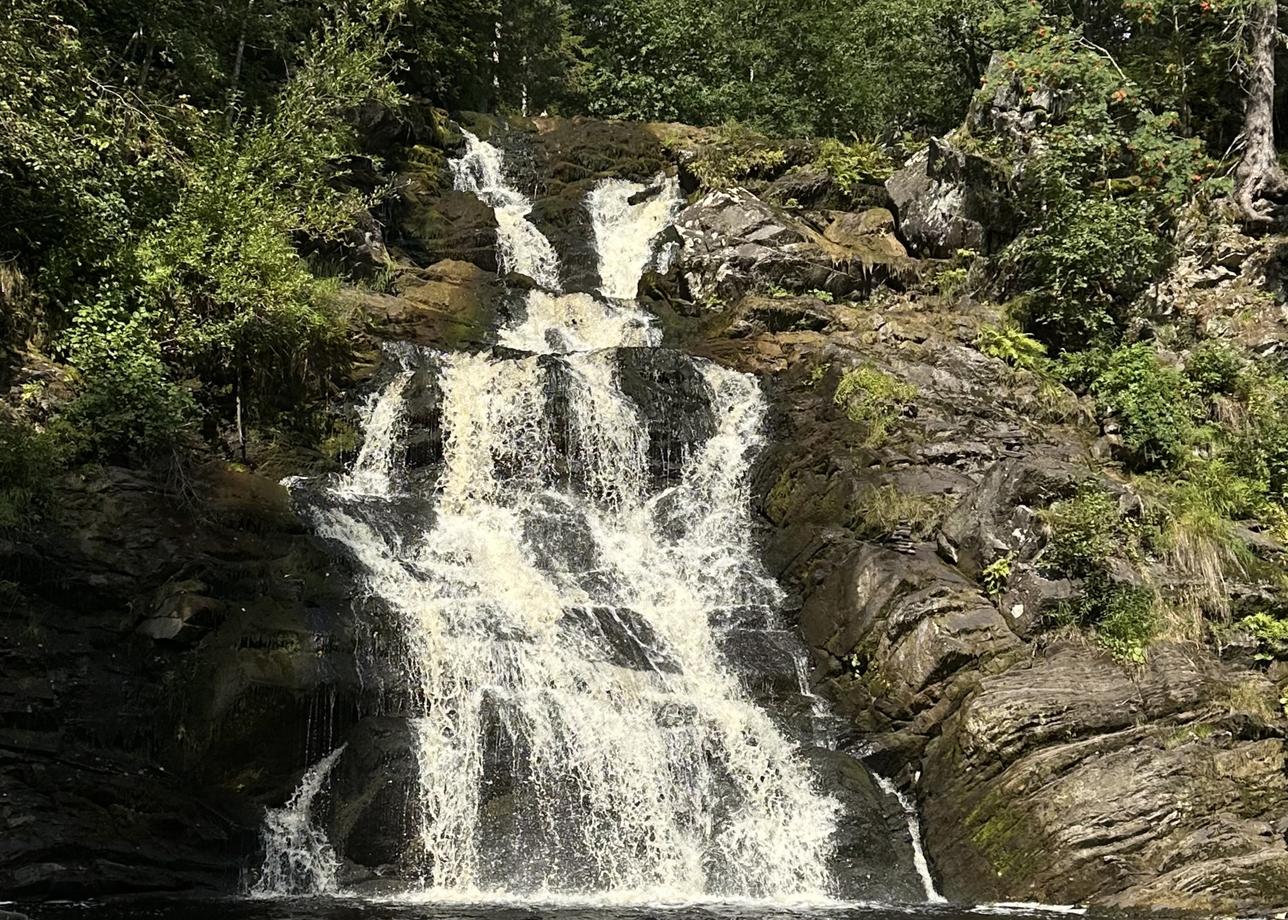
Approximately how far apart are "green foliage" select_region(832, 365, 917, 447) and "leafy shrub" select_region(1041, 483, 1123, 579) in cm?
372

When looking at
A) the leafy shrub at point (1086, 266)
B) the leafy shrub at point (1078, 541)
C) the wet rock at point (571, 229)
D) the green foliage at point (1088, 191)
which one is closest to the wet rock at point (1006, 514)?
the leafy shrub at point (1078, 541)

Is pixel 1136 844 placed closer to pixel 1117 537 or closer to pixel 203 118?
pixel 1117 537

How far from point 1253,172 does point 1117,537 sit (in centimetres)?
1150

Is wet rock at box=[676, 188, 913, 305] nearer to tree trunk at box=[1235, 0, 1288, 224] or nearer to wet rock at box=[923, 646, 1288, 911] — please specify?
tree trunk at box=[1235, 0, 1288, 224]

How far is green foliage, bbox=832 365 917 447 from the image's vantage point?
16.4 m

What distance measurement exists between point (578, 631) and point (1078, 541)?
23.0 ft

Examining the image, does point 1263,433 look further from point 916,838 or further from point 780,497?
point 916,838

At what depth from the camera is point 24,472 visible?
38.1 ft

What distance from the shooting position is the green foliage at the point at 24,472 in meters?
11.2

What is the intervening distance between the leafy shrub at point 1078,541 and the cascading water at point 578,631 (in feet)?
14.1

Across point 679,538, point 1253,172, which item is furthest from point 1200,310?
point 679,538

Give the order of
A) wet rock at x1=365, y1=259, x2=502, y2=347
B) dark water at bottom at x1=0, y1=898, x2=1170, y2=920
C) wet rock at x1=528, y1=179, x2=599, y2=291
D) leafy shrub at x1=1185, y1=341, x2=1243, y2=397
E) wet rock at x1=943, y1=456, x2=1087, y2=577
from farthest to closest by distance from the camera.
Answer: wet rock at x1=528, y1=179, x2=599, y2=291, wet rock at x1=365, y1=259, x2=502, y2=347, leafy shrub at x1=1185, y1=341, x2=1243, y2=397, wet rock at x1=943, y1=456, x2=1087, y2=577, dark water at bottom at x1=0, y1=898, x2=1170, y2=920

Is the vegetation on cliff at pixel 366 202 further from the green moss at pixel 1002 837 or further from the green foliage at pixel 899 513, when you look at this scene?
the green moss at pixel 1002 837

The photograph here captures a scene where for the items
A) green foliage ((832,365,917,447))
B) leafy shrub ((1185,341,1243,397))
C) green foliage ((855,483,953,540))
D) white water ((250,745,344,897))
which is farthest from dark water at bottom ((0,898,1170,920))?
leafy shrub ((1185,341,1243,397))
